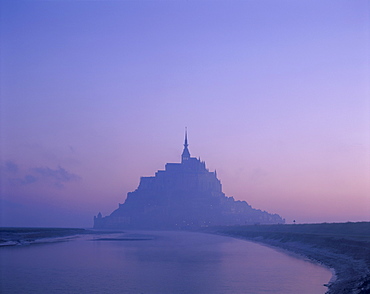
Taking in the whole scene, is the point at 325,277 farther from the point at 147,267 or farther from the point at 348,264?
the point at 147,267

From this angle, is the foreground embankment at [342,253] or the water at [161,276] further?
the water at [161,276]

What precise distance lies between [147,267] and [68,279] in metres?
11.2

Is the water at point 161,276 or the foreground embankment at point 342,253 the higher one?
the foreground embankment at point 342,253

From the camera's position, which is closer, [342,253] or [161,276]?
[161,276]

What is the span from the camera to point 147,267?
45.1 meters

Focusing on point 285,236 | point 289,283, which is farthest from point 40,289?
point 285,236

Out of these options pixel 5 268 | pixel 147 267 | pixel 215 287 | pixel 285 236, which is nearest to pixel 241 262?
pixel 147 267

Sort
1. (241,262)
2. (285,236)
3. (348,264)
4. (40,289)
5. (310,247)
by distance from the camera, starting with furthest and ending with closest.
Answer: (285,236), (310,247), (241,262), (348,264), (40,289)

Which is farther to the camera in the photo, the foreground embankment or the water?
the water

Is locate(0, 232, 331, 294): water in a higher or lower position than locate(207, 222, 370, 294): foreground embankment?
→ lower

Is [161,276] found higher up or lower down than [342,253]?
lower down

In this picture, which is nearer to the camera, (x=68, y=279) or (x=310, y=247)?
(x=68, y=279)

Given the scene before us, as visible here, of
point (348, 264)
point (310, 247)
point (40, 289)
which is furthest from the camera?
point (310, 247)

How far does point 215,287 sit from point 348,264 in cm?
1466
